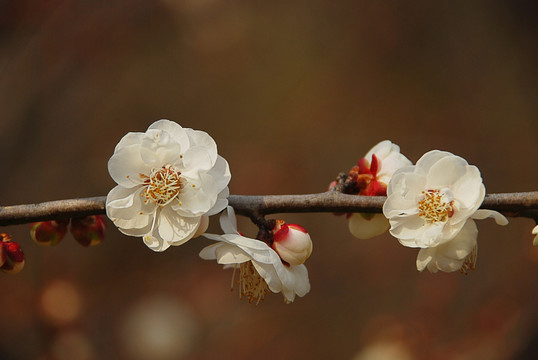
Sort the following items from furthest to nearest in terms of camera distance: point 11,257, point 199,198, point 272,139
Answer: point 272,139 < point 11,257 < point 199,198

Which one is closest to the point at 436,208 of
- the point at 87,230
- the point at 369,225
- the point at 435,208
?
the point at 435,208

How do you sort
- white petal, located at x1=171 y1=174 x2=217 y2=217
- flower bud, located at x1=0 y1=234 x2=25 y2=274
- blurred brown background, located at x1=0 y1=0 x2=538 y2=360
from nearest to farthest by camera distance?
white petal, located at x1=171 y1=174 x2=217 y2=217, flower bud, located at x1=0 y1=234 x2=25 y2=274, blurred brown background, located at x1=0 y1=0 x2=538 y2=360

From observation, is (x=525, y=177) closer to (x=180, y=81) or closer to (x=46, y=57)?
(x=180, y=81)

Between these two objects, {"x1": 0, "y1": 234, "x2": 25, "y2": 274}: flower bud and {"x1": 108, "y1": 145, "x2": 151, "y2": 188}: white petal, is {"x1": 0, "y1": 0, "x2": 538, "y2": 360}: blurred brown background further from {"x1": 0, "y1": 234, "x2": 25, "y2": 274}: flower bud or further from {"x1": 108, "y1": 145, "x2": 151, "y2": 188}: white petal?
{"x1": 108, "y1": 145, "x2": 151, "y2": 188}: white petal

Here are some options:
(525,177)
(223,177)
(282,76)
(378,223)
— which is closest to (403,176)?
(378,223)

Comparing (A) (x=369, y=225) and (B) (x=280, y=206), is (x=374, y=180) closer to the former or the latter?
(A) (x=369, y=225)

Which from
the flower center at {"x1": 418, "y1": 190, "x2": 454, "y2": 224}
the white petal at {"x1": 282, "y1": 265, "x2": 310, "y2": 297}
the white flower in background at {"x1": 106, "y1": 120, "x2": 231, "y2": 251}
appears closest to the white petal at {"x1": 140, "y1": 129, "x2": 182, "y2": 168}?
the white flower in background at {"x1": 106, "y1": 120, "x2": 231, "y2": 251}

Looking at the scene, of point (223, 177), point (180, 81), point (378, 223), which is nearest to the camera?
point (223, 177)
